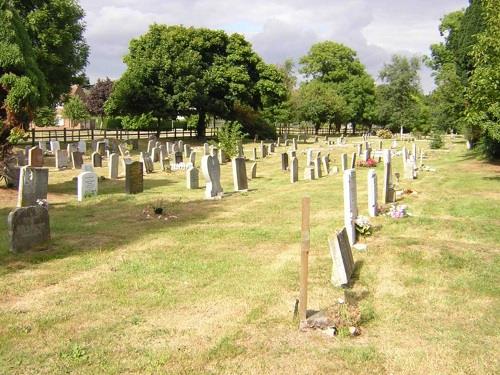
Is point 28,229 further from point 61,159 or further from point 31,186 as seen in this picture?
point 61,159

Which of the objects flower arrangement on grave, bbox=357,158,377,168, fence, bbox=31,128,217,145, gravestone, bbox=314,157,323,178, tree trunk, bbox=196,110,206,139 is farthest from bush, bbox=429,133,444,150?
fence, bbox=31,128,217,145

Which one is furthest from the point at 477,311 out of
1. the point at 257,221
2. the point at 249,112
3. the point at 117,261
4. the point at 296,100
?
the point at 296,100

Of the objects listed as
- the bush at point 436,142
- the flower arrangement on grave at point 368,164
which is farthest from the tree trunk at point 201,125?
the flower arrangement on grave at point 368,164

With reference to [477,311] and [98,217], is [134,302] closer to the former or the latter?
[477,311]

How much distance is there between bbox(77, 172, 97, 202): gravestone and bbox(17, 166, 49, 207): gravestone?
162cm

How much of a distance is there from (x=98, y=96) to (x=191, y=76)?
47410 mm

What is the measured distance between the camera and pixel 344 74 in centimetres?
8069

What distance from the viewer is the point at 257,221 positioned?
44.7 feet

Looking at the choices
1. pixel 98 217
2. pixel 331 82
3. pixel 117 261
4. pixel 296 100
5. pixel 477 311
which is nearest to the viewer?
pixel 477 311

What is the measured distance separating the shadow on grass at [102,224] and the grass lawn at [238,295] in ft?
0.19

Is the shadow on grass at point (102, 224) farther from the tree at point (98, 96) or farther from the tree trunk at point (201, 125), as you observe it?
the tree at point (98, 96)

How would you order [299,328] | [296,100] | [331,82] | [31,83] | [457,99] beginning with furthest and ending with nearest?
[331,82]
[296,100]
[457,99]
[31,83]
[299,328]

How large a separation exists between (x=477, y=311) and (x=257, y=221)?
703 cm

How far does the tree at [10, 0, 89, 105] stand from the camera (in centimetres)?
3250
